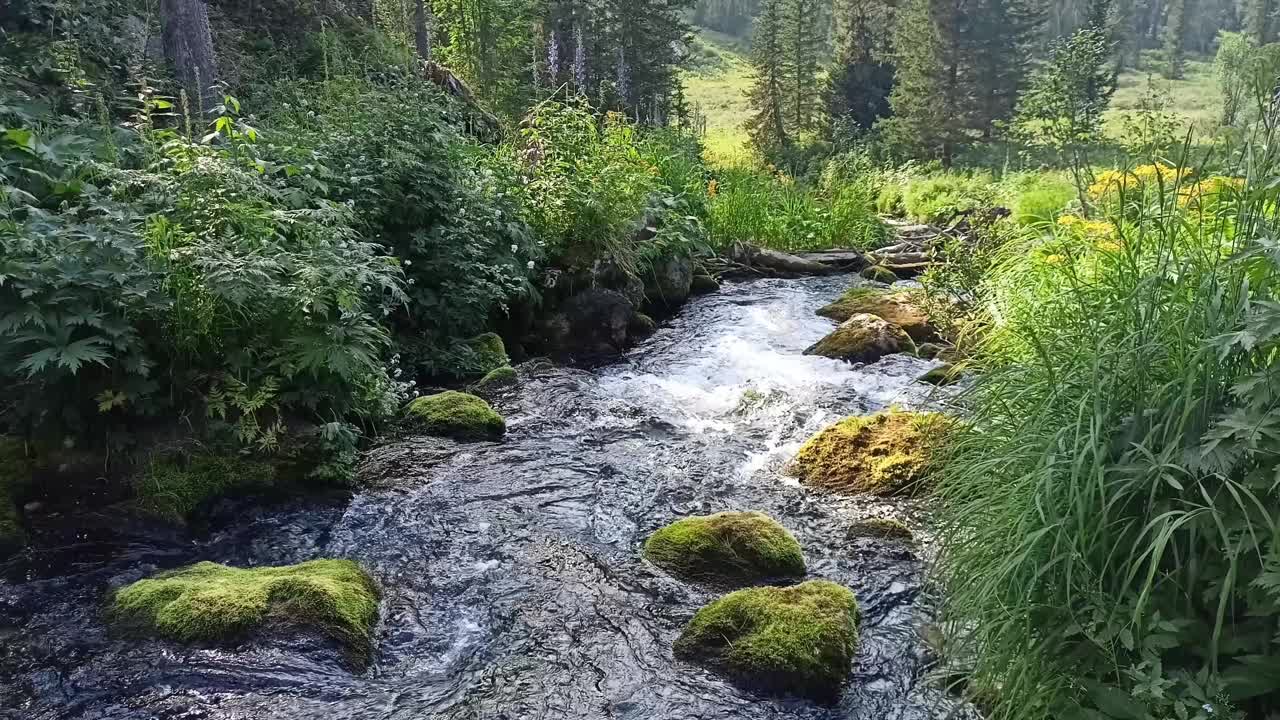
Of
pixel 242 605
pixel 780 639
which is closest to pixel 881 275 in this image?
pixel 780 639

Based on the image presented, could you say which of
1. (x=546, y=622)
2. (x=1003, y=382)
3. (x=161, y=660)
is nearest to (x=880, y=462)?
(x=1003, y=382)

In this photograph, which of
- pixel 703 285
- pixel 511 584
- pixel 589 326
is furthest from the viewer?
pixel 703 285

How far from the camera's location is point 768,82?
109 ft

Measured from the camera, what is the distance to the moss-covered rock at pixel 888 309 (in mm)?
9094

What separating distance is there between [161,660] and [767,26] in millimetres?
33579

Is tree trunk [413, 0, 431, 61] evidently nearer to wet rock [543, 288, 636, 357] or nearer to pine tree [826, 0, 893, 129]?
wet rock [543, 288, 636, 357]

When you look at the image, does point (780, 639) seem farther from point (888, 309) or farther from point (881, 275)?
point (881, 275)

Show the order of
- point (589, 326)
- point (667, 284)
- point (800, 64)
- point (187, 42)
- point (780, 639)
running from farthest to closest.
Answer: point (800, 64) → point (667, 284) → point (187, 42) → point (589, 326) → point (780, 639)

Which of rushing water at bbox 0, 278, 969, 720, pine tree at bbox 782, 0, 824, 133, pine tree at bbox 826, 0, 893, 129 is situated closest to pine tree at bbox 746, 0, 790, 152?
pine tree at bbox 782, 0, 824, 133

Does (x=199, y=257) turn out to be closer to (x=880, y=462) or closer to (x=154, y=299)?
(x=154, y=299)

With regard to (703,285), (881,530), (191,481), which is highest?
(191,481)

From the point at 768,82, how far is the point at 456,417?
99.8 ft

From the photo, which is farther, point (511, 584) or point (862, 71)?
point (862, 71)

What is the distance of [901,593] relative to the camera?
4266 millimetres
